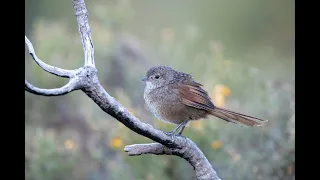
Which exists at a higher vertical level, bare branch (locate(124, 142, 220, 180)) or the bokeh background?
the bokeh background

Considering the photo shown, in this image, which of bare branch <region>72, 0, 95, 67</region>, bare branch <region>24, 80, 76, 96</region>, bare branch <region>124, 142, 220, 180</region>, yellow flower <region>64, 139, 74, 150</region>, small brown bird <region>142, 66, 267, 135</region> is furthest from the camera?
yellow flower <region>64, 139, 74, 150</region>

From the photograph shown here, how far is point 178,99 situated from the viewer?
72.6 inches

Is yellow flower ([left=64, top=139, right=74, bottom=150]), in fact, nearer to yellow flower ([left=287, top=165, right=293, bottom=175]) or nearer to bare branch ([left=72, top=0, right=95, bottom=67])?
yellow flower ([left=287, top=165, right=293, bottom=175])

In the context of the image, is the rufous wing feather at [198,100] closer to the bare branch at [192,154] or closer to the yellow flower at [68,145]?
the bare branch at [192,154]

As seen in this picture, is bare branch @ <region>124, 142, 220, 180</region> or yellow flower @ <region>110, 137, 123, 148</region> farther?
yellow flower @ <region>110, 137, 123, 148</region>

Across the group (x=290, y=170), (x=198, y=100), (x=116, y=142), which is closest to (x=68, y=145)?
(x=116, y=142)

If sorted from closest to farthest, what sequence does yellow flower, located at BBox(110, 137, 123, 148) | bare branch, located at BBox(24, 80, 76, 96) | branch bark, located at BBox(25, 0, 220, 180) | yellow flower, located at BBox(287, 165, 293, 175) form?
Answer: bare branch, located at BBox(24, 80, 76, 96)
branch bark, located at BBox(25, 0, 220, 180)
yellow flower, located at BBox(110, 137, 123, 148)
yellow flower, located at BBox(287, 165, 293, 175)

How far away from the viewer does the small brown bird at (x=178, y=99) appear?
1809 mm

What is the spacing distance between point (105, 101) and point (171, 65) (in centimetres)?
163

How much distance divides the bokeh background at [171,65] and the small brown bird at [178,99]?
32.6 inches

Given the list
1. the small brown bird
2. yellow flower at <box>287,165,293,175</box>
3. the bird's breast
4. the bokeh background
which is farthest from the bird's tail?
yellow flower at <box>287,165,293,175</box>

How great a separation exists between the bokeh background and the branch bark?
0.99 metres

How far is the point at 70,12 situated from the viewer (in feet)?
10.2

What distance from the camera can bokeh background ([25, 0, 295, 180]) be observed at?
2.80m
